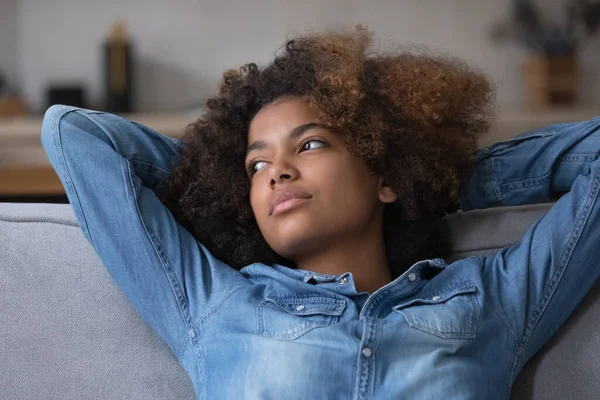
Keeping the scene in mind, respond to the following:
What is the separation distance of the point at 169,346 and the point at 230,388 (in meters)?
0.16

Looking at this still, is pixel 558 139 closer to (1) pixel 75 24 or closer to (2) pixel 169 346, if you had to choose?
(2) pixel 169 346

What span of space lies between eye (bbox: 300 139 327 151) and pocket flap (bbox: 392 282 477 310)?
0.96 ft

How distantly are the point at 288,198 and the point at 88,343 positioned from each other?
1.30 ft

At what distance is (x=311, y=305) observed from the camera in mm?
1236

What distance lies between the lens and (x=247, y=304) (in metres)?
1.23

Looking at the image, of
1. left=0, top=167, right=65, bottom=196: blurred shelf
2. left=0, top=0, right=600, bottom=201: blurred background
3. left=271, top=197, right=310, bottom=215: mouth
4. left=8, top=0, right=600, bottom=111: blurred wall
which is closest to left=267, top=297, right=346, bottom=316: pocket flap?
left=271, top=197, right=310, bottom=215: mouth

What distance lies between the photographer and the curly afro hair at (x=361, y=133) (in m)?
1.36

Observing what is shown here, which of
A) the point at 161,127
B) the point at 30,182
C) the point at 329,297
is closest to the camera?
the point at 329,297

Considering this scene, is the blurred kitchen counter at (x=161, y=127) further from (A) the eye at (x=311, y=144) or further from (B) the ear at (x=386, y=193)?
(A) the eye at (x=311, y=144)

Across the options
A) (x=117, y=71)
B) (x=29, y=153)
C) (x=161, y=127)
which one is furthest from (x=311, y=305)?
(x=117, y=71)

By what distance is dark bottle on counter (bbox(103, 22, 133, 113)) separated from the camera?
3.85m

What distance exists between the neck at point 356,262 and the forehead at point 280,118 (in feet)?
0.69

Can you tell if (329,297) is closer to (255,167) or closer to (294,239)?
(294,239)

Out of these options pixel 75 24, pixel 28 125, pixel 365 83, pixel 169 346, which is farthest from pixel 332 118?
pixel 75 24
